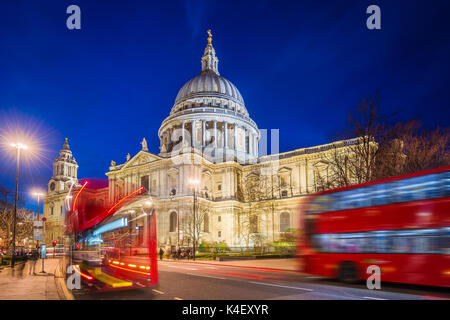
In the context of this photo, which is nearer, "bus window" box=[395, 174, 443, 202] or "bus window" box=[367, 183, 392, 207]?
"bus window" box=[395, 174, 443, 202]

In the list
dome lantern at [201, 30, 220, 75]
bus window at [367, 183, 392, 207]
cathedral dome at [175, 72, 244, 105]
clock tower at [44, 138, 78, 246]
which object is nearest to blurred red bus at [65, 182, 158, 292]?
bus window at [367, 183, 392, 207]

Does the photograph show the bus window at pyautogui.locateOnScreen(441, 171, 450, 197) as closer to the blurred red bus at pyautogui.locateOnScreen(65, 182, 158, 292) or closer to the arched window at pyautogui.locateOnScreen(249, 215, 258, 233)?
the blurred red bus at pyautogui.locateOnScreen(65, 182, 158, 292)

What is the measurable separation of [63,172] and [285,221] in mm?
65155

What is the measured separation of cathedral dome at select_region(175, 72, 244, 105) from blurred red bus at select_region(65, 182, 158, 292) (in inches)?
2869

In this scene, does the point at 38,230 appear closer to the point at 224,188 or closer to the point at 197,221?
the point at 197,221

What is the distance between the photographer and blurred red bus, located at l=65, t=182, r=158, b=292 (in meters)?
11.1

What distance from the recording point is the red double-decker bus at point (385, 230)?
1138 centimetres

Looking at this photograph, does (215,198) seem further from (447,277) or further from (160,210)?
(447,277)

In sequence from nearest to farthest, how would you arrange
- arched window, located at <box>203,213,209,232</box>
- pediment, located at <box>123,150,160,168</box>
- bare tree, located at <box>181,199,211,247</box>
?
bare tree, located at <box>181,199,211,247</box>, arched window, located at <box>203,213,209,232</box>, pediment, located at <box>123,150,160,168</box>

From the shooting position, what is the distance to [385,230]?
497 inches

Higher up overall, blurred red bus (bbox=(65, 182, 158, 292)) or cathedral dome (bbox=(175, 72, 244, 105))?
cathedral dome (bbox=(175, 72, 244, 105))

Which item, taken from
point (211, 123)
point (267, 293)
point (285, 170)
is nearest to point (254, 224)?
point (285, 170)

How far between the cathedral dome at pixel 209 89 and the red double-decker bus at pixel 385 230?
7066cm

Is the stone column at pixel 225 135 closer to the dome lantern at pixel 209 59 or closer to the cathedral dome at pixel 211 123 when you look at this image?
the cathedral dome at pixel 211 123
